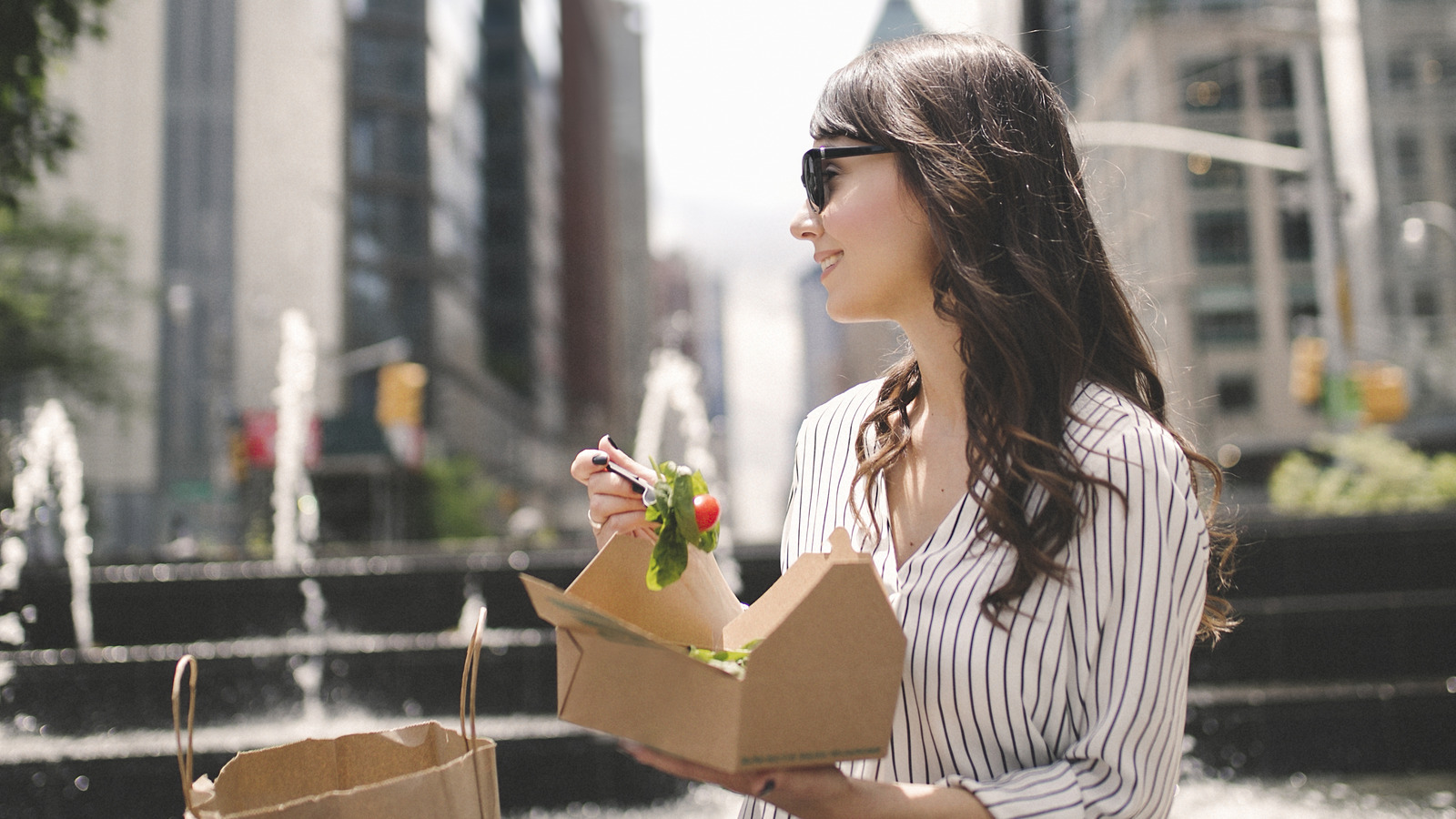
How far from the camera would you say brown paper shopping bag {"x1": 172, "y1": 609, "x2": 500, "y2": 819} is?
1224 millimetres

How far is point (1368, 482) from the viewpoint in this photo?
28.8ft

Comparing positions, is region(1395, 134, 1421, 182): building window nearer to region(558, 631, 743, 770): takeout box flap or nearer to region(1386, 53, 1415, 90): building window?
region(1386, 53, 1415, 90): building window

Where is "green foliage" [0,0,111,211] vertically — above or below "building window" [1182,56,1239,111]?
below

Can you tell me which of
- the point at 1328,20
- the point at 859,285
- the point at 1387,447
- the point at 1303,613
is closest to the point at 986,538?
the point at 859,285

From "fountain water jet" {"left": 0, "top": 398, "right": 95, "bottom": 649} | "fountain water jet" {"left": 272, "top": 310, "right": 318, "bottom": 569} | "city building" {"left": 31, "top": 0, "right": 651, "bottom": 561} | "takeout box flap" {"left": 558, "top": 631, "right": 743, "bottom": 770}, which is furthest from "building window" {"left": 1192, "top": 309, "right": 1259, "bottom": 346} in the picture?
"takeout box flap" {"left": 558, "top": 631, "right": 743, "bottom": 770}

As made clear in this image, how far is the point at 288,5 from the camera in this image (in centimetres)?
4738

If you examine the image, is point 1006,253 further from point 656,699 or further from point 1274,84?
point 1274,84

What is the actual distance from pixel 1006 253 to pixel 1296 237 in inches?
2148

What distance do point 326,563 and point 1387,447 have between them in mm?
9058

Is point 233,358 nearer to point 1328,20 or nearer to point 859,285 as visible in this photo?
point 1328,20

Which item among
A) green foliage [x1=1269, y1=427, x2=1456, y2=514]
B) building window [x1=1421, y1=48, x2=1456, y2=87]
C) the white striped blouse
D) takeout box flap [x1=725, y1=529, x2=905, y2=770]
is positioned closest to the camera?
takeout box flap [x1=725, y1=529, x2=905, y2=770]

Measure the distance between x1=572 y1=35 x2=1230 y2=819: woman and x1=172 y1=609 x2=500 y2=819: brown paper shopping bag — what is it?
0.26 metres

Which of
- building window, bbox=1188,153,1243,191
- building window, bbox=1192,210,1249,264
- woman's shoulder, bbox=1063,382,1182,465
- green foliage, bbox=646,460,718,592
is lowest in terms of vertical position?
green foliage, bbox=646,460,718,592

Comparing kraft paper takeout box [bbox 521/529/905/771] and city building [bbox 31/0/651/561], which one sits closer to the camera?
kraft paper takeout box [bbox 521/529/905/771]
